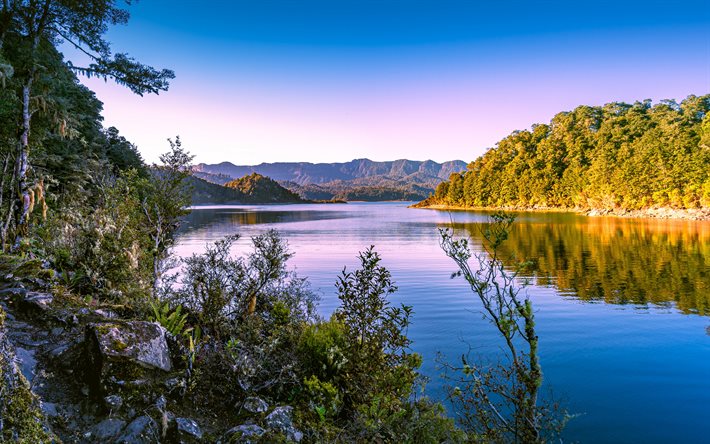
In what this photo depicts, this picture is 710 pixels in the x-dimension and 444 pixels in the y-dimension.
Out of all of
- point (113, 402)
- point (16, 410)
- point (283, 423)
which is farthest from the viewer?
point (283, 423)

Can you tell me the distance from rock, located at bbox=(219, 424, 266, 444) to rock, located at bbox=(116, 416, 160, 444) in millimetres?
886

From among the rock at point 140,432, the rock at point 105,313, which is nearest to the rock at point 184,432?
the rock at point 140,432

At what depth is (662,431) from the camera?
8672 millimetres

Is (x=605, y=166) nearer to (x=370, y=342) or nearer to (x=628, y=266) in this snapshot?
(x=628, y=266)

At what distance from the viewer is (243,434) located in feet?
18.2

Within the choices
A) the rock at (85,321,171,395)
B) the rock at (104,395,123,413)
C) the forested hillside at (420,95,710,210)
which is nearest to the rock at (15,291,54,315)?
the rock at (85,321,171,395)

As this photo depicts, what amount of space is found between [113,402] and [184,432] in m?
1.05

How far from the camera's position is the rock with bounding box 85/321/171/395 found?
5688 millimetres

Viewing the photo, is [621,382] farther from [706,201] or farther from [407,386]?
[706,201]

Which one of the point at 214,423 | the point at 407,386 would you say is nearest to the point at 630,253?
the point at 407,386

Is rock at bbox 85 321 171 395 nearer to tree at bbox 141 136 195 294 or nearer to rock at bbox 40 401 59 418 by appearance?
rock at bbox 40 401 59 418

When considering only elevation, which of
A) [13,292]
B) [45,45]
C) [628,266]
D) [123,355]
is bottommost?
[628,266]

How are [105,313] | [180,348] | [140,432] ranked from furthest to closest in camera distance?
1. [105,313]
2. [180,348]
3. [140,432]

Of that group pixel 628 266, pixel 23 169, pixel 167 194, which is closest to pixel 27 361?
pixel 167 194
